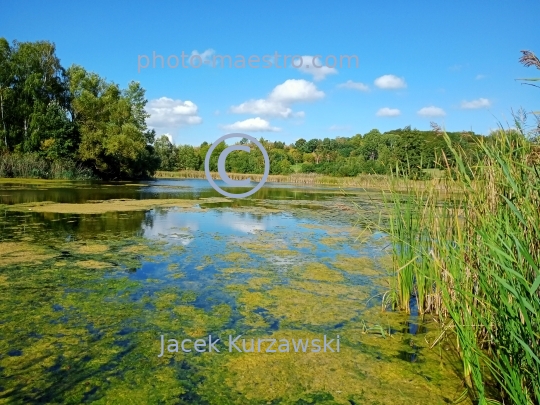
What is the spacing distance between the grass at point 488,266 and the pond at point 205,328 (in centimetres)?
30

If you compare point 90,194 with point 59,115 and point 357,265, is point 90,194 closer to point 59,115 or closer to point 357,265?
point 357,265

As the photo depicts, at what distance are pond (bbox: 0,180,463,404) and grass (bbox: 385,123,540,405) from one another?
0.30 metres

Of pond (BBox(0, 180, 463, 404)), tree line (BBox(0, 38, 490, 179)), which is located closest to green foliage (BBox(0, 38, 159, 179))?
tree line (BBox(0, 38, 490, 179))

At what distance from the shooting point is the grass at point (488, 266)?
1479 millimetres

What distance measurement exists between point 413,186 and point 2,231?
6138mm

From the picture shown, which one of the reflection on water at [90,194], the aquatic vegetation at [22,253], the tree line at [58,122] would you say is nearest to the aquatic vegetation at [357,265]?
the aquatic vegetation at [22,253]

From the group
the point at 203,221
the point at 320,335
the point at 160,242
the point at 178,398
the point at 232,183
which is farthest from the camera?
the point at 232,183

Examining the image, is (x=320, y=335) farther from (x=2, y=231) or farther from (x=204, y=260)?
(x=2, y=231)

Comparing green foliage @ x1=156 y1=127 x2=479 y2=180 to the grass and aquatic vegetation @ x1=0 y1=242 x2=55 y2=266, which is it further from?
the grass

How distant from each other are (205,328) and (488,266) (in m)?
1.97

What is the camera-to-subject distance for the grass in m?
1.48

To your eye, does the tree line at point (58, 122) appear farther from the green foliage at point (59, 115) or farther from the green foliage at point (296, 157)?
the green foliage at point (296, 157)

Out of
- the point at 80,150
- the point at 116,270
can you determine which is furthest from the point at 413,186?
the point at 80,150

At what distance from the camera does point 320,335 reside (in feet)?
9.33
